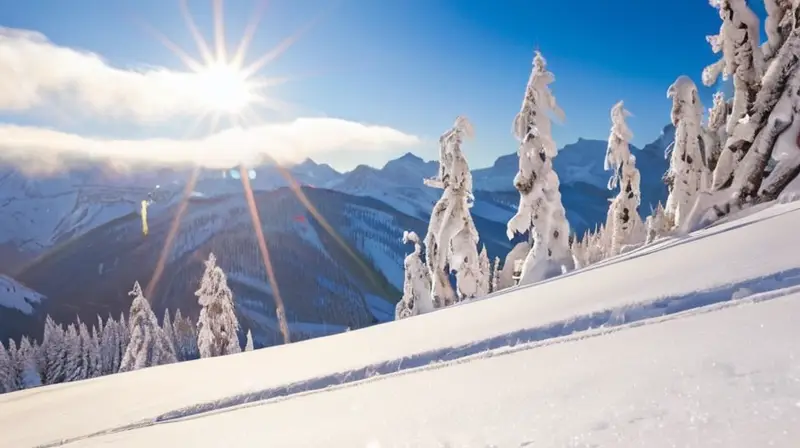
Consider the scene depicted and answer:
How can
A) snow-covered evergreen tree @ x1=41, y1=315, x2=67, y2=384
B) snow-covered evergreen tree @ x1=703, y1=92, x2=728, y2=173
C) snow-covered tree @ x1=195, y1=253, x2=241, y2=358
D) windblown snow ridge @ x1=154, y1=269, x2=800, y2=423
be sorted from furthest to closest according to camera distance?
snow-covered evergreen tree @ x1=41, y1=315, x2=67, y2=384, snow-covered tree @ x1=195, y1=253, x2=241, y2=358, snow-covered evergreen tree @ x1=703, y1=92, x2=728, y2=173, windblown snow ridge @ x1=154, y1=269, x2=800, y2=423

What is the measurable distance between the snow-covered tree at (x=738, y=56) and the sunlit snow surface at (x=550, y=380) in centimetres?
728

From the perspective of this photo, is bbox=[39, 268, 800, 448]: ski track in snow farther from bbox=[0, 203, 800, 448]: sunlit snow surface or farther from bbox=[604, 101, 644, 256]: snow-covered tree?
bbox=[604, 101, 644, 256]: snow-covered tree

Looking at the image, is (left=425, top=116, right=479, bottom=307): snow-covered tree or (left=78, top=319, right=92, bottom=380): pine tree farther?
(left=78, top=319, right=92, bottom=380): pine tree

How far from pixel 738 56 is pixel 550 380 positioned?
1455 cm

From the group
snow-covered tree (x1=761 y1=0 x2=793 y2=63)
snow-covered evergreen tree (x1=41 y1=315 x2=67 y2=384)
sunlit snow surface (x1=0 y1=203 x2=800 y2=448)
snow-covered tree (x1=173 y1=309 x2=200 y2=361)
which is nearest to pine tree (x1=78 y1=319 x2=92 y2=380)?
snow-covered evergreen tree (x1=41 y1=315 x2=67 y2=384)

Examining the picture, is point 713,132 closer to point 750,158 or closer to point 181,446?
point 750,158

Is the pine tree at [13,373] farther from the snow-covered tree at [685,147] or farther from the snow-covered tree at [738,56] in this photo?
the snow-covered tree at [738,56]

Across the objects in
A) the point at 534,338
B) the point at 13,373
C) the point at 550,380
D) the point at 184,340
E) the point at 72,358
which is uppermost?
the point at 184,340

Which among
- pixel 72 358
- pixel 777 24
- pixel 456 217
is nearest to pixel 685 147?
pixel 777 24

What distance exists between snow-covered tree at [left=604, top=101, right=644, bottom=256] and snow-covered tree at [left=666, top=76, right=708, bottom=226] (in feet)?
11.4

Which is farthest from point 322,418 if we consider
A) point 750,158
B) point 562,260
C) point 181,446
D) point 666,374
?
point 562,260

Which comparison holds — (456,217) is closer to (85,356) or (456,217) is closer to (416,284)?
(416,284)

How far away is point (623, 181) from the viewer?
87.5 ft

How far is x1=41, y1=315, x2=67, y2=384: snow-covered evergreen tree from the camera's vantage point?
65.1m
